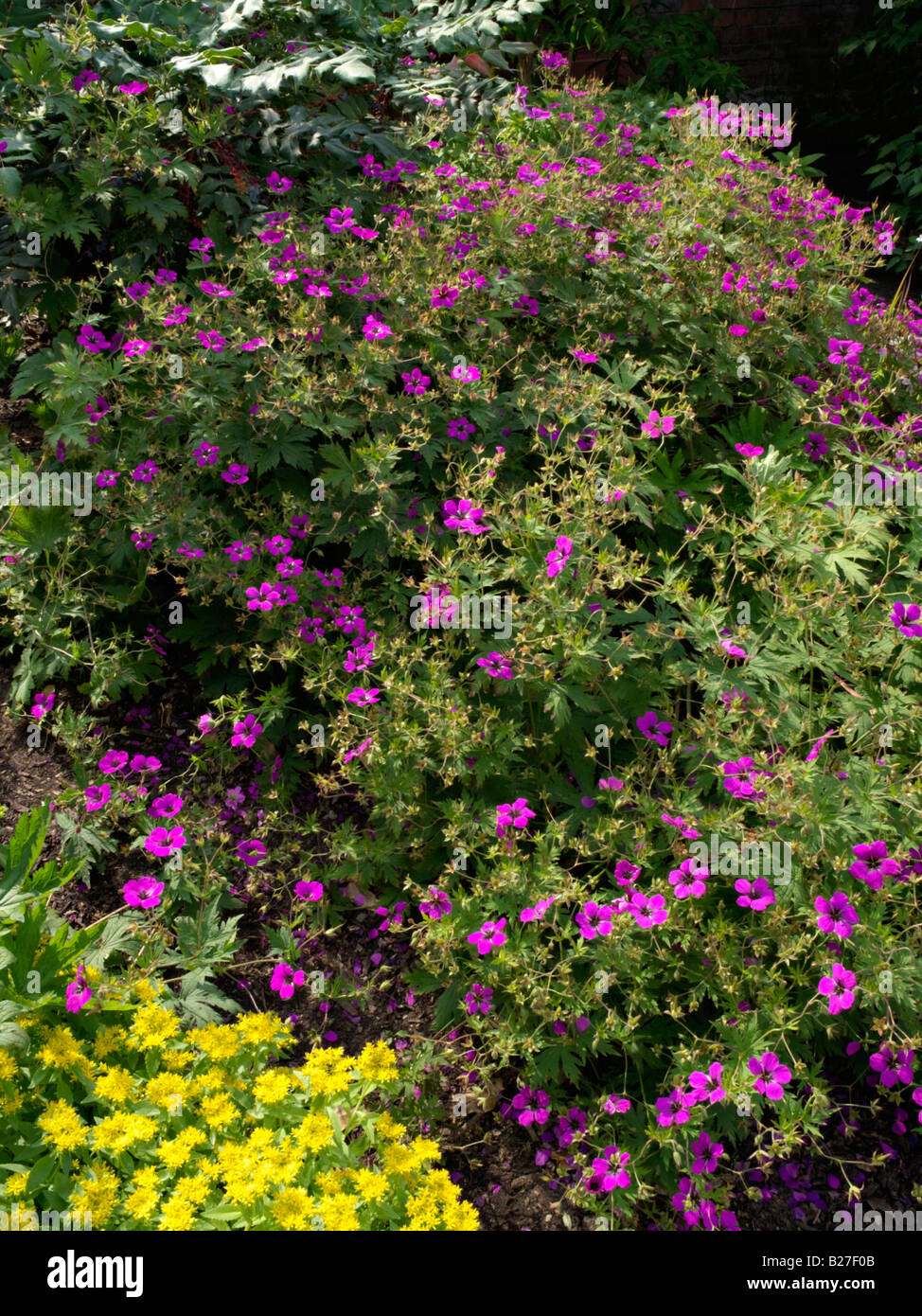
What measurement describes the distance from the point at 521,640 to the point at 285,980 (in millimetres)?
1082

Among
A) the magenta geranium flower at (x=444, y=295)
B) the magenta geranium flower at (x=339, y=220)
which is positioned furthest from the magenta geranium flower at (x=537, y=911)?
the magenta geranium flower at (x=339, y=220)

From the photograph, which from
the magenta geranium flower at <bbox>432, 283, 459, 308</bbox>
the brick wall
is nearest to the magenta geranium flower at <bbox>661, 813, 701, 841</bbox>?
the magenta geranium flower at <bbox>432, 283, 459, 308</bbox>

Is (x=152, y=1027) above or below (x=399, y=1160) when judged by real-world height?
above

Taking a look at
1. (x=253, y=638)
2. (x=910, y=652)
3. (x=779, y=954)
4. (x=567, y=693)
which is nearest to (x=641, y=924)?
(x=779, y=954)

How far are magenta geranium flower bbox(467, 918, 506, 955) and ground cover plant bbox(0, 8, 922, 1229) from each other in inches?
0.4

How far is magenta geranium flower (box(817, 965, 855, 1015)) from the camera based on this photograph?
2219 mm

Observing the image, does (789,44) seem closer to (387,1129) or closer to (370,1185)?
(387,1129)

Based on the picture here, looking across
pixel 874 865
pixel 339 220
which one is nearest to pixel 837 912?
pixel 874 865

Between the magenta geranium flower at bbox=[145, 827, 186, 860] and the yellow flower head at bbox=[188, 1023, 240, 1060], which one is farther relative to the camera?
the magenta geranium flower at bbox=[145, 827, 186, 860]

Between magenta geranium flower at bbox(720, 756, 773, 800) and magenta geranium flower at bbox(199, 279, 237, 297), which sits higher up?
magenta geranium flower at bbox(199, 279, 237, 297)

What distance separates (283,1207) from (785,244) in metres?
4.08

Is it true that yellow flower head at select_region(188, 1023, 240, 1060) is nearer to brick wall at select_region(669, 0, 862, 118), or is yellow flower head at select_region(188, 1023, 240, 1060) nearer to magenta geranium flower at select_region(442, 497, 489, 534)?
magenta geranium flower at select_region(442, 497, 489, 534)

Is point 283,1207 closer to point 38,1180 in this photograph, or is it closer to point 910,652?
point 38,1180

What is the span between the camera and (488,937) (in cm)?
248
